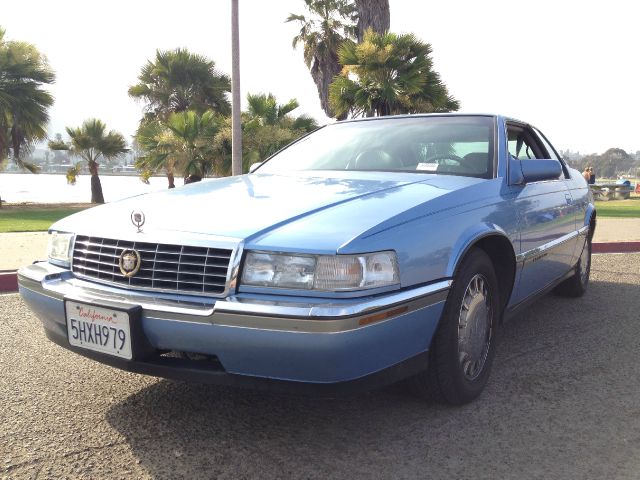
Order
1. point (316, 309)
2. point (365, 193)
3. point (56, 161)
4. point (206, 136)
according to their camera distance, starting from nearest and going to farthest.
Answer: point (316, 309), point (365, 193), point (206, 136), point (56, 161)

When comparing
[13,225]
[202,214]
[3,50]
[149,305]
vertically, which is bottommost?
[13,225]

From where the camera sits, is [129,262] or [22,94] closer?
[129,262]

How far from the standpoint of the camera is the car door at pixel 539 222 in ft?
11.4

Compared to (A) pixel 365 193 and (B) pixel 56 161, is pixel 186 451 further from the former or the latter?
(B) pixel 56 161

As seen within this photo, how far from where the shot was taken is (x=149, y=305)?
2.38 meters

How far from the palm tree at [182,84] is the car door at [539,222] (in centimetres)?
2200

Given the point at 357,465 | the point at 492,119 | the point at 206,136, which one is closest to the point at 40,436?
the point at 357,465

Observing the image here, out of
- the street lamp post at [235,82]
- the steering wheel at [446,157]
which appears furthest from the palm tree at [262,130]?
the steering wheel at [446,157]

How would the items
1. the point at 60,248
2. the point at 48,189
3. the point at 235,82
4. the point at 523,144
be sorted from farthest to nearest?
the point at 48,189 < the point at 235,82 < the point at 523,144 < the point at 60,248

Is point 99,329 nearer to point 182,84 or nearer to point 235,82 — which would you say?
point 235,82

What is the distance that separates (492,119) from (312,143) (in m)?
1.23

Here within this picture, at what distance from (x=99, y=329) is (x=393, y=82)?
14.3 m

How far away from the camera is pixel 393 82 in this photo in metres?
15.8

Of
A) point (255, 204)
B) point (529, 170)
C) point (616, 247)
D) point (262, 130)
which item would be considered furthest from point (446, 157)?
point (262, 130)
